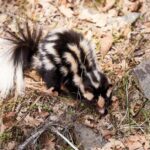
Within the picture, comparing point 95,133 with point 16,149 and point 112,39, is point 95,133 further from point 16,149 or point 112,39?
point 112,39

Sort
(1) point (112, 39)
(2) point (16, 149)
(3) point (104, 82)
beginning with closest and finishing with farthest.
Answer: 1. (2) point (16, 149)
2. (3) point (104, 82)
3. (1) point (112, 39)

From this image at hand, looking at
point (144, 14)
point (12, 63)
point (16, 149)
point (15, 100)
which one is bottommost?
point (16, 149)

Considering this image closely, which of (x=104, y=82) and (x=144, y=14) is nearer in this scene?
(x=104, y=82)

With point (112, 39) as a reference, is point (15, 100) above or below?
below

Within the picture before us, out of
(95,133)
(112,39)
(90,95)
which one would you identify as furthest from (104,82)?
(112,39)

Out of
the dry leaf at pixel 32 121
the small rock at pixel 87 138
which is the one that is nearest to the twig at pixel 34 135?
the dry leaf at pixel 32 121

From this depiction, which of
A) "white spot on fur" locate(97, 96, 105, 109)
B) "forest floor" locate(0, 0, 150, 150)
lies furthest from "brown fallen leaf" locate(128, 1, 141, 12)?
"white spot on fur" locate(97, 96, 105, 109)

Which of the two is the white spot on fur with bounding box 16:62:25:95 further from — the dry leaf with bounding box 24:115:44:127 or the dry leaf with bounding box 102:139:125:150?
the dry leaf with bounding box 102:139:125:150
